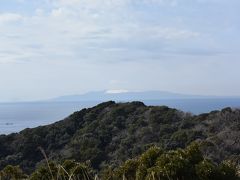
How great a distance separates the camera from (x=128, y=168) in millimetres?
8367

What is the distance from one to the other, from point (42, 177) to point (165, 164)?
7.59 feet

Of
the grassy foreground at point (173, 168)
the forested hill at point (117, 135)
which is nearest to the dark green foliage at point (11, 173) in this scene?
the grassy foreground at point (173, 168)

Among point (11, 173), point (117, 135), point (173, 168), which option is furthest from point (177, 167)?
point (117, 135)

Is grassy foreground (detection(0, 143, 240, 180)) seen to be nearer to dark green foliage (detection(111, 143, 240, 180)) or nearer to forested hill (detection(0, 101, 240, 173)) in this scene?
dark green foliage (detection(111, 143, 240, 180))

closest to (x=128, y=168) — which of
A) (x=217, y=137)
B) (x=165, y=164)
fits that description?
(x=165, y=164)

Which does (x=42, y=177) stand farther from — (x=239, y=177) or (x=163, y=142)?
(x=163, y=142)

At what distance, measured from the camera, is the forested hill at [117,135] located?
26.5 meters

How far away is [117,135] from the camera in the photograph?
30938 mm

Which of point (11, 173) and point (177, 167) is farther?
point (11, 173)

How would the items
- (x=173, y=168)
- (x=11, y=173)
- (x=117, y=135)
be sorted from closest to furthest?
(x=173, y=168)
(x=11, y=173)
(x=117, y=135)

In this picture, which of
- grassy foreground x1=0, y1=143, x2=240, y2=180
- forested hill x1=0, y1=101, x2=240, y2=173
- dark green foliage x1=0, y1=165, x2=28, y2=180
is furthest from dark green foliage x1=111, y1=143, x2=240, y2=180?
forested hill x1=0, y1=101, x2=240, y2=173

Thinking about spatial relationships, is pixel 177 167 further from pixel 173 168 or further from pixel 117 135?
pixel 117 135

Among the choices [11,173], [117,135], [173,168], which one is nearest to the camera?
[173,168]

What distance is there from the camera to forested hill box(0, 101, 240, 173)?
26.5 m
